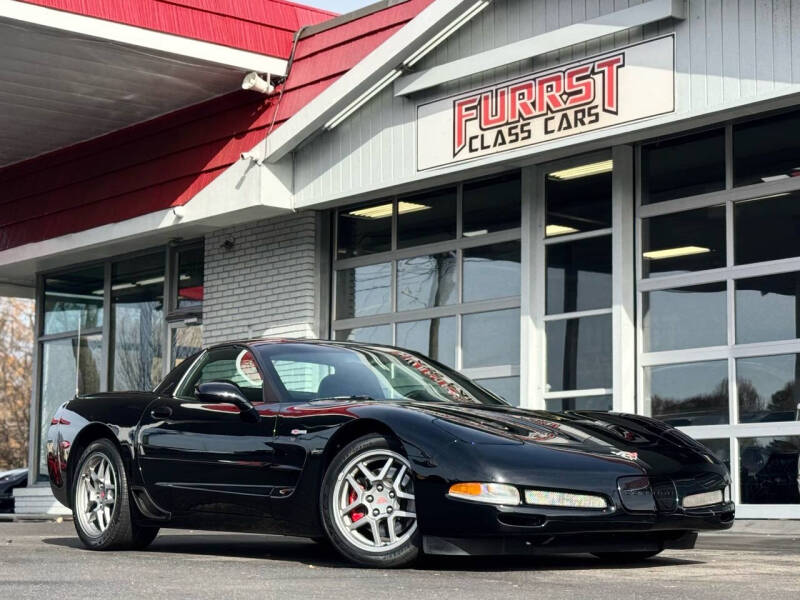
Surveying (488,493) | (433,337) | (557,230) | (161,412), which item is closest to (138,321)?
(433,337)

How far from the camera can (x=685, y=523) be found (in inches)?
247

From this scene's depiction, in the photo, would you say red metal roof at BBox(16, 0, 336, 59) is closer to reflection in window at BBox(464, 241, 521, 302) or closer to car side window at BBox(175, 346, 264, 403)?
reflection in window at BBox(464, 241, 521, 302)

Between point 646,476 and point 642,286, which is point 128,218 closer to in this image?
point 642,286

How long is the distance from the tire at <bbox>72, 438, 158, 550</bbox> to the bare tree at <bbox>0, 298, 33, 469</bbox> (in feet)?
139

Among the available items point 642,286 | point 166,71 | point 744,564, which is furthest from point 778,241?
point 166,71

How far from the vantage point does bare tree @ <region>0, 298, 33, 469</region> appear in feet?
162

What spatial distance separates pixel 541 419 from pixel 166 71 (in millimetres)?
8846

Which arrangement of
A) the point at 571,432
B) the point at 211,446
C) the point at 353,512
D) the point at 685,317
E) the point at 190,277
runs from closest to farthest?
the point at 353,512 → the point at 571,432 → the point at 211,446 → the point at 685,317 → the point at 190,277

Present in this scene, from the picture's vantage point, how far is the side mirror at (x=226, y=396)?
23.3 ft

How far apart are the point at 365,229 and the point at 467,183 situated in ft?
5.49

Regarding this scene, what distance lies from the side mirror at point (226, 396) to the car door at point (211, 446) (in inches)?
1.9

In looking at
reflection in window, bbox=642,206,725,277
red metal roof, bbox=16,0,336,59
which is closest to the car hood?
reflection in window, bbox=642,206,725,277

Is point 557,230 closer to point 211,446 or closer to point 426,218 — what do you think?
point 426,218

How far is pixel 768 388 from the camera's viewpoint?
11.1 meters
